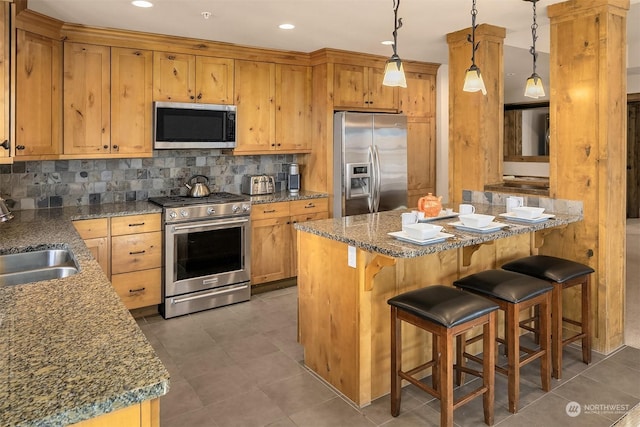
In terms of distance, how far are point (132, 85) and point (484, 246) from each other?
3.14 metres

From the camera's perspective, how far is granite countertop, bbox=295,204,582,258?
7.57 feet

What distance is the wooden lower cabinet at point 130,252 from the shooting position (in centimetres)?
370

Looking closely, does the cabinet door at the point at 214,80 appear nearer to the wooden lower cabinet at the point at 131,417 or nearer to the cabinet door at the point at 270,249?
the cabinet door at the point at 270,249

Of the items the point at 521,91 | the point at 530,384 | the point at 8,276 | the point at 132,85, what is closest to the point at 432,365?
the point at 530,384

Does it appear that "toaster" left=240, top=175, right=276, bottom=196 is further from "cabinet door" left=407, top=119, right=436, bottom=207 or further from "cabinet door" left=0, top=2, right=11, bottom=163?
"cabinet door" left=0, top=2, right=11, bottom=163

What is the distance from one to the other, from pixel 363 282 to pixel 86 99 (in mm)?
2829

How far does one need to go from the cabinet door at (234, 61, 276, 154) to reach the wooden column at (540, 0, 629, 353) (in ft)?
8.52

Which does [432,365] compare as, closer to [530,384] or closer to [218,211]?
[530,384]

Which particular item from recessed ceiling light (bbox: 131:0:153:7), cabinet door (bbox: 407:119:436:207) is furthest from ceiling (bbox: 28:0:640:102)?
cabinet door (bbox: 407:119:436:207)

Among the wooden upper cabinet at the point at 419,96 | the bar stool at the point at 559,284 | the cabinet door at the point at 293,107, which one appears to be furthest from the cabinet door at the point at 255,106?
the bar stool at the point at 559,284

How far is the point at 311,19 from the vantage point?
12.0ft

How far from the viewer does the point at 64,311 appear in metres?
1.50

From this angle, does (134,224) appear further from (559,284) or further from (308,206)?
(559,284)

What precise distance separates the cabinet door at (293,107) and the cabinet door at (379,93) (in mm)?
665
